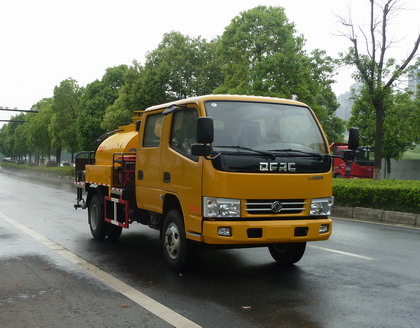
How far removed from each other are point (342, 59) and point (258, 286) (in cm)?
1433

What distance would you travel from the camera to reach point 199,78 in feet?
121

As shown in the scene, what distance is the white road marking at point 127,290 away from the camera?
4802 millimetres

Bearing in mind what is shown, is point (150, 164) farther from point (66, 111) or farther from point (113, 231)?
point (66, 111)

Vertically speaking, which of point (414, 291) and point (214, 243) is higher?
point (214, 243)

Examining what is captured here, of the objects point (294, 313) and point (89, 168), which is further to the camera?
point (89, 168)

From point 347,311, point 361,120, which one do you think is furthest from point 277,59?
point 347,311

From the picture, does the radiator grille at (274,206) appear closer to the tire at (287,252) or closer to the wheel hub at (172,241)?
the tire at (287,252)

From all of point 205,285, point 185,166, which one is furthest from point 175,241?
point 185,166

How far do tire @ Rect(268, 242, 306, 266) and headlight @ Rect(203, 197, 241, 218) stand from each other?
161 centimetres

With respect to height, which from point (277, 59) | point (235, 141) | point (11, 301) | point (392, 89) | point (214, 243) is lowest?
point (11, 301)

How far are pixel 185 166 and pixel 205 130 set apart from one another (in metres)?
0.79

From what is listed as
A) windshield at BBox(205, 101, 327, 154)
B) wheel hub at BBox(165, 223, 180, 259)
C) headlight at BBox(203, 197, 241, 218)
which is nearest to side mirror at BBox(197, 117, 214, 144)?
windshield at BBox(205, 101, 327, 154)

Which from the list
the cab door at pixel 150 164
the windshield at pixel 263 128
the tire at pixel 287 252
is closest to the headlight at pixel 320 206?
the windshield at pixel 263 128

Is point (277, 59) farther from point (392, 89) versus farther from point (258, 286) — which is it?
point (258, 286)
